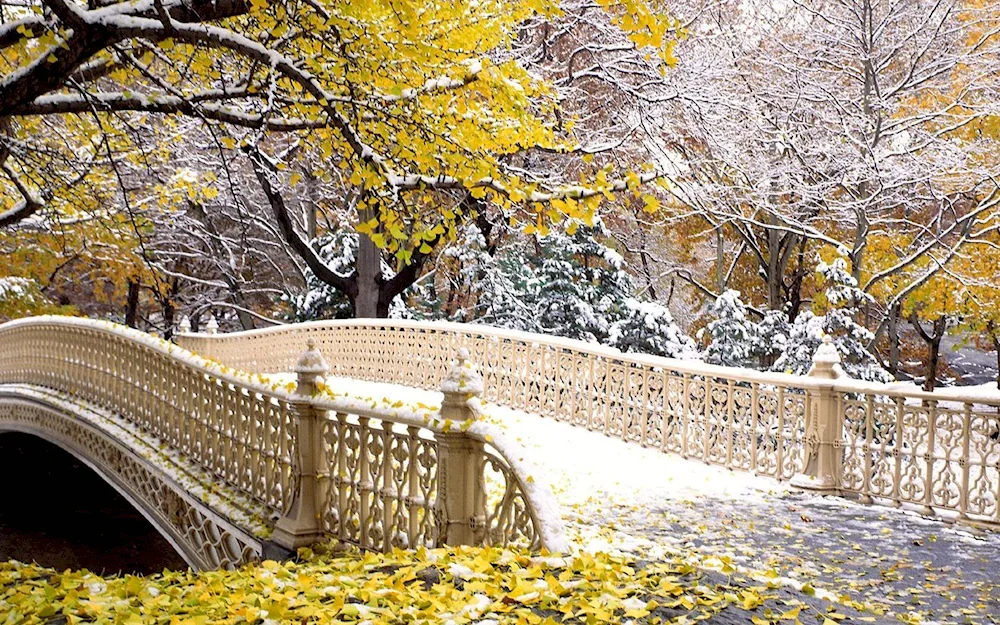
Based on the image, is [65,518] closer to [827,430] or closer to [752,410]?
[752,410]

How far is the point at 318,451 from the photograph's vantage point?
24.5ft

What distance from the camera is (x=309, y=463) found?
293 inches

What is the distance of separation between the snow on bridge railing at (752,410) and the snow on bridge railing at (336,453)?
2763 millimetres

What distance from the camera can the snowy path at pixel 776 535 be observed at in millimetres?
6219


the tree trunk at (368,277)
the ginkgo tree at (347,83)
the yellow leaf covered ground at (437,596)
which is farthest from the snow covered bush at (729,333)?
the yellow leaf covered ground at (437,596)

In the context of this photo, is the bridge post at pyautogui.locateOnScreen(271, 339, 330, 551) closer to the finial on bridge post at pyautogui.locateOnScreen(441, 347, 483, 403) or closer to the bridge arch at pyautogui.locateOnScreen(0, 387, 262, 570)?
the bridge arch at pyautogui.locateOnScreen(0, 387, 262, 570)

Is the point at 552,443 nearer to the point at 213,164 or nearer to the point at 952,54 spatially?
the point at 952,54

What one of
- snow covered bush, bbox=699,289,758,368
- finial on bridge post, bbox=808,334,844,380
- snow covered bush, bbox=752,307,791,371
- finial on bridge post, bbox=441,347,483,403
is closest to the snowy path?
finial on bridge post, bbox=441,347,483,403

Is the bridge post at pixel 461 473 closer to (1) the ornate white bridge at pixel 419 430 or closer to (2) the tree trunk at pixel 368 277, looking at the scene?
(1) the ornate white bridge at pixel 419 430

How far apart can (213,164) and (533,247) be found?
8.35m

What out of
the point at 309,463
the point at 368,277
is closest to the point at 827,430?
the point at 309,463

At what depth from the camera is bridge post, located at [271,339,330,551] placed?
743 centimetres

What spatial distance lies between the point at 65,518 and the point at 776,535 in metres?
19.2

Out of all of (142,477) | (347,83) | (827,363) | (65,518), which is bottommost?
(65,518)
